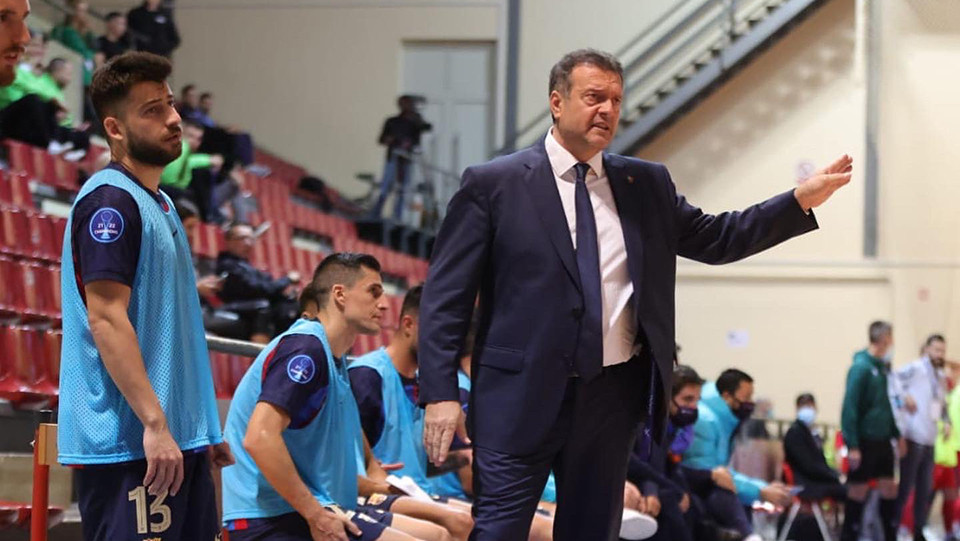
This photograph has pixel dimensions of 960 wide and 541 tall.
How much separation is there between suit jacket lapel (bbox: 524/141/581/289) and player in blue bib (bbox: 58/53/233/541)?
0.82m

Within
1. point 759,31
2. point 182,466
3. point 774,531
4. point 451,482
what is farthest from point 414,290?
point 759,31

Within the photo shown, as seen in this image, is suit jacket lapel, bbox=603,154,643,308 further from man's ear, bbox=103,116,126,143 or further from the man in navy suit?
man's ear, bbox=103,116,126,143

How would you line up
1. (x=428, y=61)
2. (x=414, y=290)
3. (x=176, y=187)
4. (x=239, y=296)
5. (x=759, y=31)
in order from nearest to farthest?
(x=414, y=290), (x=239, y=296), (x=176, y=187), (x=759, y=31), (x=428, y=61)

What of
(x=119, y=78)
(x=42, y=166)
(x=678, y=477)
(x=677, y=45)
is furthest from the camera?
(x=677, y=45)

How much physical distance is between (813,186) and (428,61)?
1465 centimetres

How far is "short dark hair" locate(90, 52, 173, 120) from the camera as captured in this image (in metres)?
2.92

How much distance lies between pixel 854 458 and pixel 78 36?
779 cm

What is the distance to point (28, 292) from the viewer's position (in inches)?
276

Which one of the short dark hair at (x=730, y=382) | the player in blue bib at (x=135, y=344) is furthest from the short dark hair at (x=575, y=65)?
the short dark hair at (x=730, y=382)

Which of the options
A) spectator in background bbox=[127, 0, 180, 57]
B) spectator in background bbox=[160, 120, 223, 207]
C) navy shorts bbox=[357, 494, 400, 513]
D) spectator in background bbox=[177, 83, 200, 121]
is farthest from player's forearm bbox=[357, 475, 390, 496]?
spectator in background bbox=[127, 0, 180, 57]

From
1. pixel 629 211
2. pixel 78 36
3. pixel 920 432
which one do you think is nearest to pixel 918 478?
pixel 920 432

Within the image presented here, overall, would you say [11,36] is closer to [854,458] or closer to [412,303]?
[412,303]

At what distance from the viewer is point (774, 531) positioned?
8.78 meters

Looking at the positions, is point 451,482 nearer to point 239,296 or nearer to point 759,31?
point 239,296
